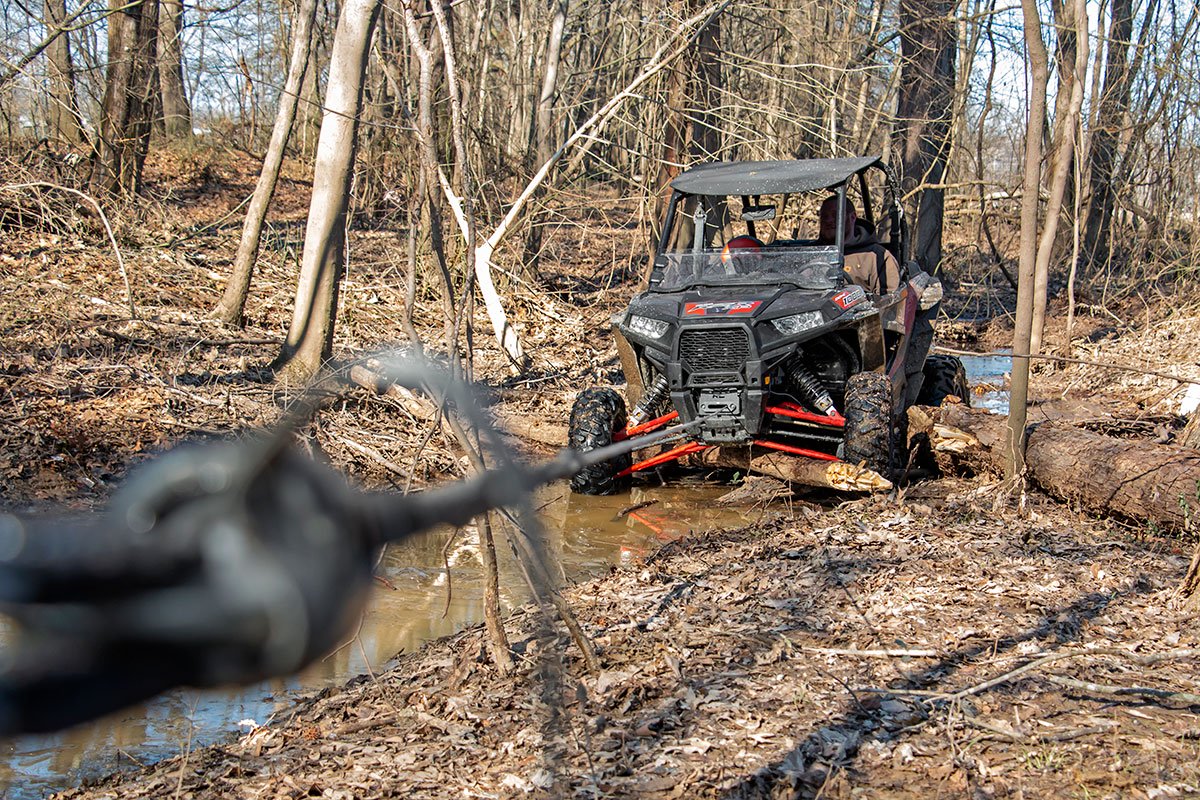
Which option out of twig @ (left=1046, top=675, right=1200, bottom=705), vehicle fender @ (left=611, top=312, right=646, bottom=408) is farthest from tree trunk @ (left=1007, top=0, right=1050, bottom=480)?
twig @ (left=1046, top=675, right=1200, bottom=705)

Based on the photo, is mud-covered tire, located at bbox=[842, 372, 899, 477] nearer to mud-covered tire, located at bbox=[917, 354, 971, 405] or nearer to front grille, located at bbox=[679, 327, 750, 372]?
front grille, located at bbox=[679, 327, 750, 372]

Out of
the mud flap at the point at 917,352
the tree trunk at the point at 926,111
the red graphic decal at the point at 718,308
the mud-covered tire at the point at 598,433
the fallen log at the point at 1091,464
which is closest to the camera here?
the fallen log at the point at 1091,464

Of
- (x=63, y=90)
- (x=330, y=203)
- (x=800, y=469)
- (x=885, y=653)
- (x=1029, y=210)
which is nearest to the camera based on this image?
(x=885, y=653)

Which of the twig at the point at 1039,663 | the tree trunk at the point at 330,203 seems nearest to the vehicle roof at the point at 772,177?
the tree trunk at the point at 330,203

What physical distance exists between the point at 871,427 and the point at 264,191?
7.27 m

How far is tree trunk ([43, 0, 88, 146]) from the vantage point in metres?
12.7

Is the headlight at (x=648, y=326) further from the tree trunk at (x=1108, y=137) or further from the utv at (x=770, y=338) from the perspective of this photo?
the tree trunk at (x=1108, y=137)

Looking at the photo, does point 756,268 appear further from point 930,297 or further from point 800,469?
point 930,297

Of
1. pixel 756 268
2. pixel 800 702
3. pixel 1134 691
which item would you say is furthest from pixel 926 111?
pixel 800 702

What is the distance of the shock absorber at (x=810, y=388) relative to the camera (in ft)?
26.4

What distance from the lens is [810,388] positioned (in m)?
8.16

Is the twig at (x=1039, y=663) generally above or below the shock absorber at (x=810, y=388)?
below

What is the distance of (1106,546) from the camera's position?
6359 mm

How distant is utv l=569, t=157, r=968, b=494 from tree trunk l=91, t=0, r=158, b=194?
29.0ft
